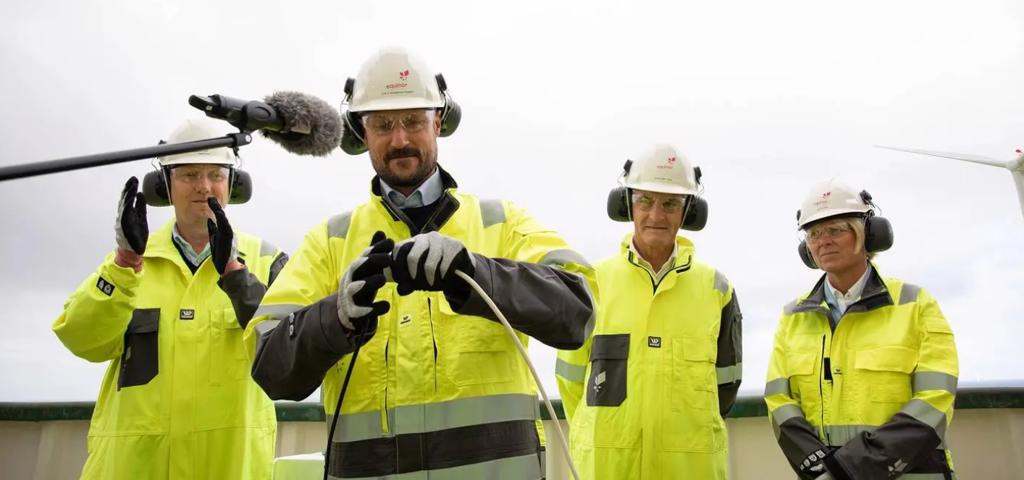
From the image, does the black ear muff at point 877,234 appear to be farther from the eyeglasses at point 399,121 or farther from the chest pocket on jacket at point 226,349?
the chest pocket on jacket at point 226,349

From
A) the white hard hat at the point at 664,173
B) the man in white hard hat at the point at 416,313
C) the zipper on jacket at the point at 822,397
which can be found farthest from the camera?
the white hard hat at the point at 664,173

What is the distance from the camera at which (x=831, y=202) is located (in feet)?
13.1

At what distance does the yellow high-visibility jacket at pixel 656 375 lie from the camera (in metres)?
3.35

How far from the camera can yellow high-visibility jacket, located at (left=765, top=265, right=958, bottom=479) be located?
10.8ft

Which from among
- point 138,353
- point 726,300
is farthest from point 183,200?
point 726,300

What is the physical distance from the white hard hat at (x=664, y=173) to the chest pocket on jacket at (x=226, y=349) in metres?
2.10

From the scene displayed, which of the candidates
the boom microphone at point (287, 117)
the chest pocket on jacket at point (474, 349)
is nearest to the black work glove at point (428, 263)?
the chest pocket on jacket at point (474, 349)

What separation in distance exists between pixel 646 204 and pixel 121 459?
2.67m

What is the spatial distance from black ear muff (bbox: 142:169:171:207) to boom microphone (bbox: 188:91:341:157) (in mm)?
1641

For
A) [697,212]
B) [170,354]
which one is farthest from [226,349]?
[697,212]

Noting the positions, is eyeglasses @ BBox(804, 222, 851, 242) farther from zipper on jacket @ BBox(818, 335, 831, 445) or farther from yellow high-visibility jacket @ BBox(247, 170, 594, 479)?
yellow high-visibility jacket @ BBox(247, 170, 594, 479)

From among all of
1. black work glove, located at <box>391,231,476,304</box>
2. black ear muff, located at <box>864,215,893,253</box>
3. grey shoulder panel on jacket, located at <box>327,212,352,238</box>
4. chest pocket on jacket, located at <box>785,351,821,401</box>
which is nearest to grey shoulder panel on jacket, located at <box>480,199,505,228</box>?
grey shoulder panel on jacket, located at <box>327,212,352,238</box>

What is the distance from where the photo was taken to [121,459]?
110 inches

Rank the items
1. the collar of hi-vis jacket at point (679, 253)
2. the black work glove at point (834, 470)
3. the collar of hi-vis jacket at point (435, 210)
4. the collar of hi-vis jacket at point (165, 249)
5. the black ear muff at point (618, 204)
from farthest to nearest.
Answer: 1. the black ear muff at point (618, 204)
2. the collar of hi-vis jacket at point (679, 253)
3. the black work glove at point (834, 470)
4. the collar of hi-vis jacket at point (165, 249)
5. the collar of hi-vis jacket at point (435, 210)
